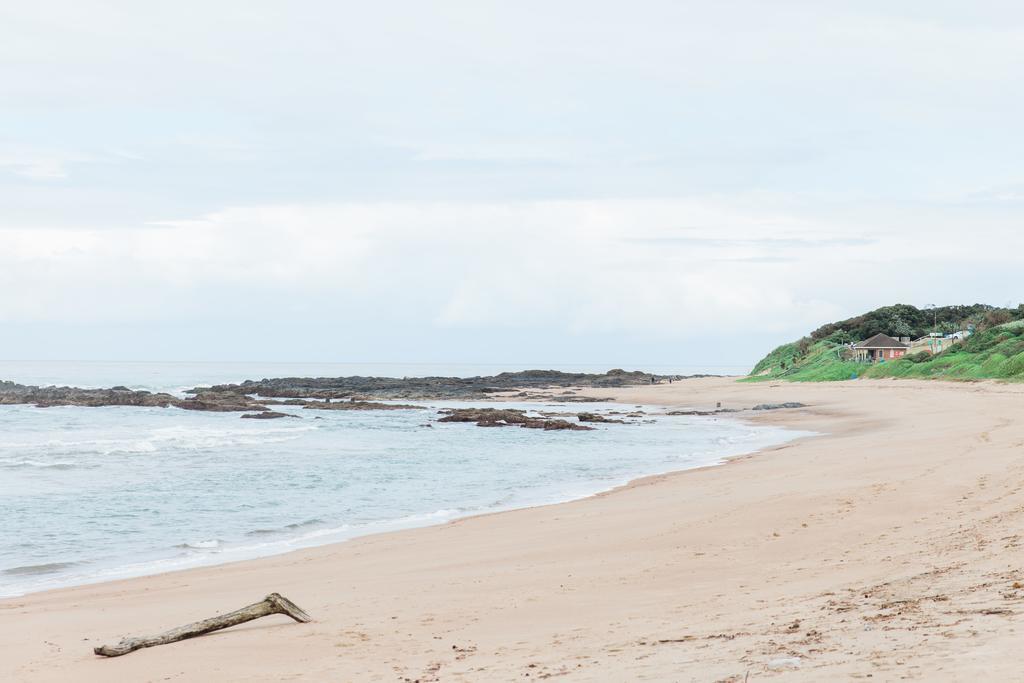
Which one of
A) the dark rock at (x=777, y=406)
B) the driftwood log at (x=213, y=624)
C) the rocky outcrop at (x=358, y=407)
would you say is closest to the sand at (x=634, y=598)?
the driftwood log at (x=213, y=624)

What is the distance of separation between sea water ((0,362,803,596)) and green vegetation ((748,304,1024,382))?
17.1m

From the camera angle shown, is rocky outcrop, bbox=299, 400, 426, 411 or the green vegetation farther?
rocky outcrop, bbox=299, 400, 426, 411

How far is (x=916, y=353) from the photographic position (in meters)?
64.4

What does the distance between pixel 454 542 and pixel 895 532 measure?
643 cm

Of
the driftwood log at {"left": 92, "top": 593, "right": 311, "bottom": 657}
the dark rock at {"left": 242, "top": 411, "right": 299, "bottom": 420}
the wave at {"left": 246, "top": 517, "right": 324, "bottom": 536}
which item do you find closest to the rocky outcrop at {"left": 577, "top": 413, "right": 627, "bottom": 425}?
the dark rock at {"left": 242, "top": 411, "right": 299, "bottom": 420}

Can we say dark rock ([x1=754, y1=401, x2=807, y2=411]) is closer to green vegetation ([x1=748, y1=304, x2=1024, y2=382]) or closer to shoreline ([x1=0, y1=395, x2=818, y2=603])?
green vegetation ([x1=748, y1=304, x2=1024, y2=382])

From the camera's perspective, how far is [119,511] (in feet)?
60.6

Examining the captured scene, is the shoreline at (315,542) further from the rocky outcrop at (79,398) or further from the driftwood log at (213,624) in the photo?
the rocky outcrop at (79,398)

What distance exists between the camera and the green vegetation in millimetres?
50281

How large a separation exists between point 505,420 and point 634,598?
37142 mm

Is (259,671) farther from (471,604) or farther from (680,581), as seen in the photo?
(680,581)

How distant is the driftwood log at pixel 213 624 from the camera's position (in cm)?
776

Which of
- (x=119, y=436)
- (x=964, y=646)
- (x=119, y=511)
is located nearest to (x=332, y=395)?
(x=119, y=436)

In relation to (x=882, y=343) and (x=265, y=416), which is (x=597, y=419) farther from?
(x=882, y=343)
